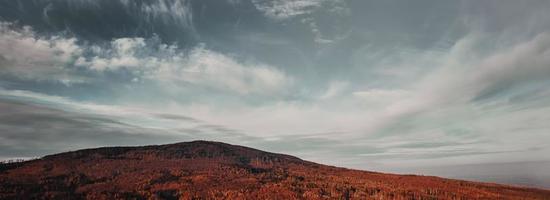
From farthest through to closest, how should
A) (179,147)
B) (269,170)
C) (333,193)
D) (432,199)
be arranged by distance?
1. (179,147)
2. (269,170)
3. (333,193)
4. (432,199)

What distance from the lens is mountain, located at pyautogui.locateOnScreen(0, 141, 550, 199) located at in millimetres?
39656

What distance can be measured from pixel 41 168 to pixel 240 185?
33.4 m

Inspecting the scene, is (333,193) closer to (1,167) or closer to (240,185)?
(240,185)

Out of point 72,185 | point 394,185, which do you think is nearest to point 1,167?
point 72,185

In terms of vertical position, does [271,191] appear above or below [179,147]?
below

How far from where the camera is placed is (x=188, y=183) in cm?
4541

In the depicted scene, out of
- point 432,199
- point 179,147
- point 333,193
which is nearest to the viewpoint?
point 432,199

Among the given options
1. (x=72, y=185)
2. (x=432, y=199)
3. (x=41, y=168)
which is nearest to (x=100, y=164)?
(x=41, y=168)

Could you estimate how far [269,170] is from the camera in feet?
199

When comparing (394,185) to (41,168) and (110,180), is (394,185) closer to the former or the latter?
(110,180)

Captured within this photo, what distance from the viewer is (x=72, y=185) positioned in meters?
43.7

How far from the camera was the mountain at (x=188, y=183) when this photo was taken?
39.7 metres

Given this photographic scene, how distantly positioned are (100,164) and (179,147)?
77.4 ft

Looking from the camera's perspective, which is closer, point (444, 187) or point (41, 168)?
point (444, 187)
